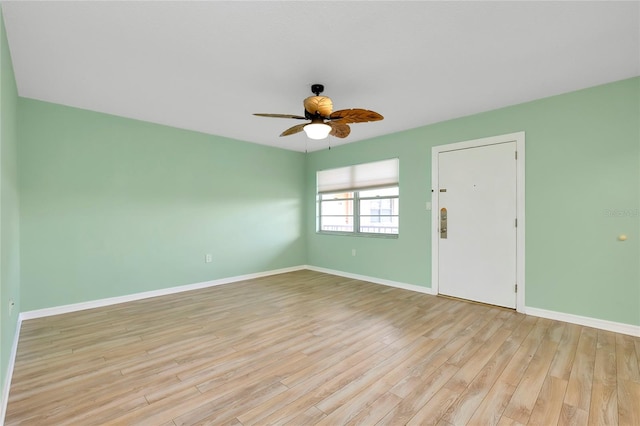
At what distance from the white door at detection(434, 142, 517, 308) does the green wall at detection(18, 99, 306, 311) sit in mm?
3024

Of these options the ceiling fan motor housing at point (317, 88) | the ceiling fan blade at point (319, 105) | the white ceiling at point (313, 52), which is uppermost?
the white ceiling at point (313, 52)

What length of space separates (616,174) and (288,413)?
3617 millimetres

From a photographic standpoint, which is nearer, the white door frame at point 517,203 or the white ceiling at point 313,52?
the white ceiling at point 313,52

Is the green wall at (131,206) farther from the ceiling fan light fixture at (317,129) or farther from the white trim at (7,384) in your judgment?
the ceiling fan light fixture at (317,129)

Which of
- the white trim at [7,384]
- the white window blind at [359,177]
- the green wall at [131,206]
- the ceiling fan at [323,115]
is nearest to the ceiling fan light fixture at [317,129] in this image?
the ceiling fan at [323,115]

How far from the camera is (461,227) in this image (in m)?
3.82

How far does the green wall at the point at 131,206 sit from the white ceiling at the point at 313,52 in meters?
0.50

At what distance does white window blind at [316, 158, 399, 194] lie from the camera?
4.69 m

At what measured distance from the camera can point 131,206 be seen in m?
3.87

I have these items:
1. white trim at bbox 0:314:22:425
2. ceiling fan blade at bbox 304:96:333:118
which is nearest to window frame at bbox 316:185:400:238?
ceiling fan blade at bbox 304:96:333:118

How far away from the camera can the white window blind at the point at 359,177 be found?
4688 millimetres

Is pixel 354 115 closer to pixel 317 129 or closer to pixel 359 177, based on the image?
pixel 317 129

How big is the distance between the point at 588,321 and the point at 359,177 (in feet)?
11.4

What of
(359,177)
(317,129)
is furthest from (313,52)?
(359,177)
